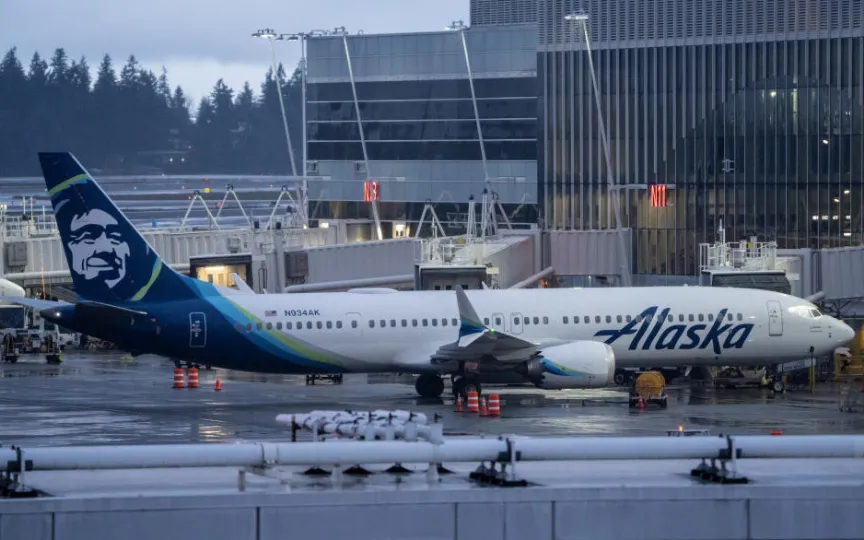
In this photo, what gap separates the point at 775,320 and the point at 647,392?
18.7ft

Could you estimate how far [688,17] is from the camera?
72562 millimetres

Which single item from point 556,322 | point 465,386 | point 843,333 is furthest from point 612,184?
→ point 465,386

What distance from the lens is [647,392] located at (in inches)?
1658

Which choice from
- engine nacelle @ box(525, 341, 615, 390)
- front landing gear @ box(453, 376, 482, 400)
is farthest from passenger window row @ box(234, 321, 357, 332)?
engine nacelle @ box(525, 341, 615, 390)

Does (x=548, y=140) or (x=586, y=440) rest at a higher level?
(x=548, y=140)

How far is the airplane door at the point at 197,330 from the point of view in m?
42.5

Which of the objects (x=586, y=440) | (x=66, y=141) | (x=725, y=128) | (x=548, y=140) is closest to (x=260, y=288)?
(x=548, y=140)

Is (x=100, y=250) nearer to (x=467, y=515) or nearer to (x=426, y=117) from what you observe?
(x=467, y=515)

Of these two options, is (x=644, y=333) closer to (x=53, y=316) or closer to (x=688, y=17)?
(x=53, y=316)

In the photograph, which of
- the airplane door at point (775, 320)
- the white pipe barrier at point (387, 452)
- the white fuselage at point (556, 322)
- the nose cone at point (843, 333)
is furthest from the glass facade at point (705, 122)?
the white pipe barrier at point (387, 452)

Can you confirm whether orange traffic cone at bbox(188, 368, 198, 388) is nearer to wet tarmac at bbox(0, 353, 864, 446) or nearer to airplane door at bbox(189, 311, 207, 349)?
wet tarmac at bbox(0, 353, 864, 446)

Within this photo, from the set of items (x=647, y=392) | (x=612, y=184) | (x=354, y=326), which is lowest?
(x=647, y=392)

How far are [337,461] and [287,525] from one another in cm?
136

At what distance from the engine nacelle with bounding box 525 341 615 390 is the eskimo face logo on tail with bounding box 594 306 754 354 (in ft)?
6.59
